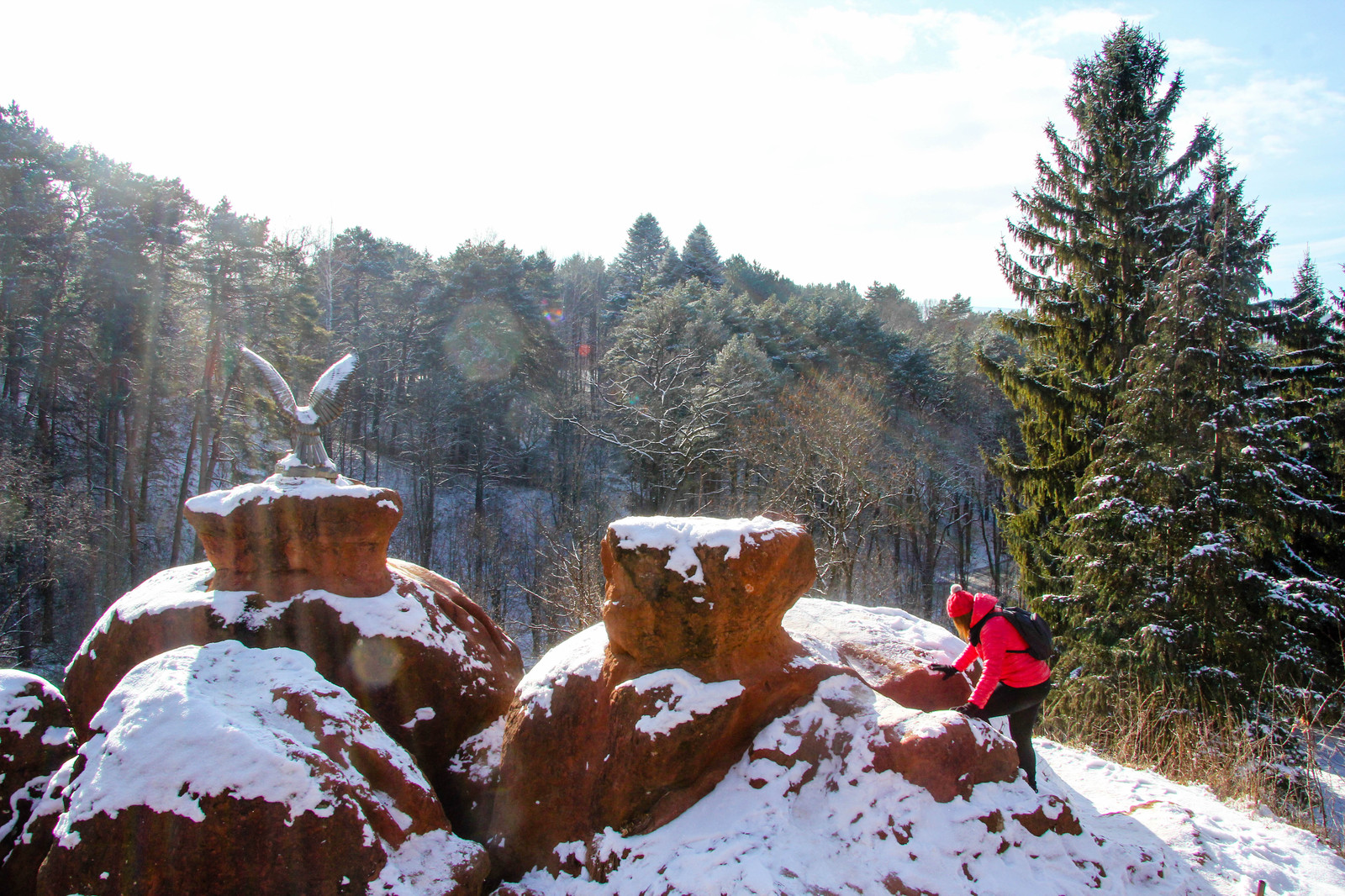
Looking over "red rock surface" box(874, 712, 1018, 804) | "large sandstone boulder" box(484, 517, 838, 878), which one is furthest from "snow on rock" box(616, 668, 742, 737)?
"red rock surface" box(874, 712, 1018, 804)

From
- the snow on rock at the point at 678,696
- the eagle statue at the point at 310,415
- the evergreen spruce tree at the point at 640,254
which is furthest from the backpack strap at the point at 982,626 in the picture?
the evergreen spruce tree at the point at 640,254

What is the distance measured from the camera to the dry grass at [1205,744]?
590 centimetres

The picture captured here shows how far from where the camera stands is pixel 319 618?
5.70 meters

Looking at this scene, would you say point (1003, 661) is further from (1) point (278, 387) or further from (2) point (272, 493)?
(1) point (278, 387)

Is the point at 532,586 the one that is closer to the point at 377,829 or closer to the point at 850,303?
the point at 850,303

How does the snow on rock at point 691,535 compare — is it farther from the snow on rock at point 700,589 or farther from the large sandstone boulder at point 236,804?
the large sandstone boulder at point 236,804

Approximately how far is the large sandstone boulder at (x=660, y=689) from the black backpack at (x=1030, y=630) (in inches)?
45.7

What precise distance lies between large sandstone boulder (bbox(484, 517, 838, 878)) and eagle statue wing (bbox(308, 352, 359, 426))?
3103mm

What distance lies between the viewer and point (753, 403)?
22594 mm

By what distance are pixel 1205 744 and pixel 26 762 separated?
9873 mm

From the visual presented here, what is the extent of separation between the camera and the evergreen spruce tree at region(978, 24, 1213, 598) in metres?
13.9

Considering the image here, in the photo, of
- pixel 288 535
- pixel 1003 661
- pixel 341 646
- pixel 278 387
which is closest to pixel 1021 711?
pixel 1003 661

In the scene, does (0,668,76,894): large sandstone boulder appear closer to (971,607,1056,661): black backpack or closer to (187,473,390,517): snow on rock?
(187,473,390,517): snow on rock

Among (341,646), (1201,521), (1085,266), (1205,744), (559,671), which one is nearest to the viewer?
(559,671)
